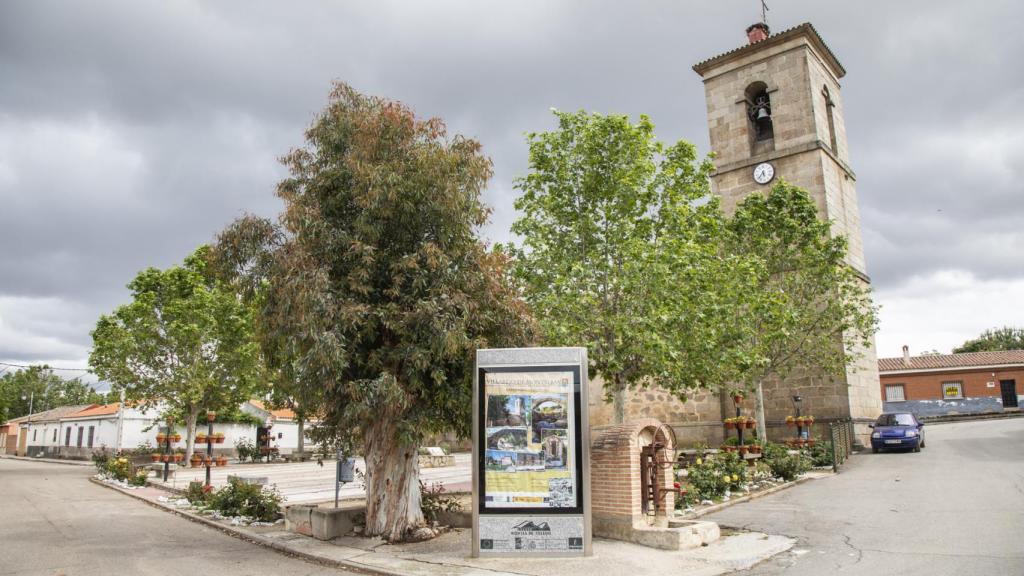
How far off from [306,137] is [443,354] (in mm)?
4419

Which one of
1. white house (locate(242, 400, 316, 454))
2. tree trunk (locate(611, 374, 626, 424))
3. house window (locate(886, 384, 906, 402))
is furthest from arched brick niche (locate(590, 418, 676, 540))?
house window (locate(886, 384, 906, 402))

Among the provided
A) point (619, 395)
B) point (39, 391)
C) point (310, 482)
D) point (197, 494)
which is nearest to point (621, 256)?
point (619, 395)

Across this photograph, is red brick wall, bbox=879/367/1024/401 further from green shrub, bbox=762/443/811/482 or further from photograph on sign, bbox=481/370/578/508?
photograph on sign, bbox=481/370/578/508

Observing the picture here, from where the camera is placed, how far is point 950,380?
150ft

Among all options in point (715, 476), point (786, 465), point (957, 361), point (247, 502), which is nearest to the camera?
point (247, 502)

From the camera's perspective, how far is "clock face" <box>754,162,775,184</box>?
2561 cm

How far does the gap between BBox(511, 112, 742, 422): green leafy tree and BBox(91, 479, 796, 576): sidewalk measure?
5302 mm

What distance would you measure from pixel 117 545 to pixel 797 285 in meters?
18.9

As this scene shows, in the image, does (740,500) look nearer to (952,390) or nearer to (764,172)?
(764,172)

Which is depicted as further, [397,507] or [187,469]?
[187,469]

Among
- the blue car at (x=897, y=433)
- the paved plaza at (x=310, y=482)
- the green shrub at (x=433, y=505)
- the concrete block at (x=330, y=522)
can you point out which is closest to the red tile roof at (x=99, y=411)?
the paved plaza at (x=310, y=482)

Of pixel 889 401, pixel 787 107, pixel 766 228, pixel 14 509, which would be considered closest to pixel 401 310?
pixel 14 509

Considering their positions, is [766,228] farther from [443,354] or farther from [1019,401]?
[1019,401]

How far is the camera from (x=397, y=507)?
9.90 metres
